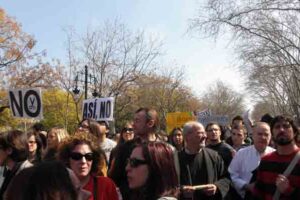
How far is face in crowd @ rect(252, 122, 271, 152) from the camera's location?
532 cm

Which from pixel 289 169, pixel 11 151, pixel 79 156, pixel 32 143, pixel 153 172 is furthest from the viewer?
pixel 32 143

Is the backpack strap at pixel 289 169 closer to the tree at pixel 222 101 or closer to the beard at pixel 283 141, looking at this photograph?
the beard at pixel 283 141

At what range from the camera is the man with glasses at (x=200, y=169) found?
4.72 meters

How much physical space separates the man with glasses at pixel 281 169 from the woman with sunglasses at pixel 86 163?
1635 millimetres

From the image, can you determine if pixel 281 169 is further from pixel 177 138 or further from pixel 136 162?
pixel 177 138

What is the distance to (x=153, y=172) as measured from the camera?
8.98 ft

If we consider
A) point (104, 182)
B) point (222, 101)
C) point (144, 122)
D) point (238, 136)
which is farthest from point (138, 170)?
point (222, 101)

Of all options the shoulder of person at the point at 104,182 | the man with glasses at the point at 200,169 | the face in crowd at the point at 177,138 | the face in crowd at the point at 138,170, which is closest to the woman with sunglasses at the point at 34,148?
the man with glasses at the point at 200,169

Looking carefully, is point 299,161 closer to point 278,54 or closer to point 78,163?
point 78,163

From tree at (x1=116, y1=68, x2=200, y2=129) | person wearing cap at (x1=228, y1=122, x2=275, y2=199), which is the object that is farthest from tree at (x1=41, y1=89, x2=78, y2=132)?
person wearing cap at (x1=228, y1=122, x2=275, y2=199)

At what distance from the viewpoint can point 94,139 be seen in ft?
12.5

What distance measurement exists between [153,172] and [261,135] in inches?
116

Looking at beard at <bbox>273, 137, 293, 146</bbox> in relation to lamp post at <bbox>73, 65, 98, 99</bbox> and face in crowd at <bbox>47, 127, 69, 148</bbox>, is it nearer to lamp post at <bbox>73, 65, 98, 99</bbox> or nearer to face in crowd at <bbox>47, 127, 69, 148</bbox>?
face in crowd at <bbox>47, 127, 69, 148</bbox>

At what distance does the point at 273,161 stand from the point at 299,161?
0.26 meters
